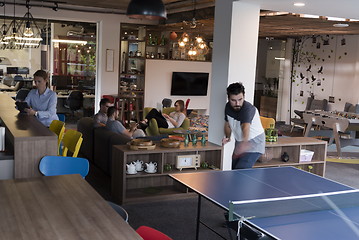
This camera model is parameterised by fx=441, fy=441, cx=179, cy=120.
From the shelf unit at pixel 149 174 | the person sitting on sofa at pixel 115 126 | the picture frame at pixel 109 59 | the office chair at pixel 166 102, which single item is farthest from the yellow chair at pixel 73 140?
the office chair at pixel 166 102

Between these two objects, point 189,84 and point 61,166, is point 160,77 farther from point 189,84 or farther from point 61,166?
point 61,166

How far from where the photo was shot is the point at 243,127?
495 cm

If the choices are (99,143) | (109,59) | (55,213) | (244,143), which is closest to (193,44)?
(109,59)

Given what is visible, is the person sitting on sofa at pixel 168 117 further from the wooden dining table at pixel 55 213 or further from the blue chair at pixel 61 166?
the wooden dining table at pixel 55 213

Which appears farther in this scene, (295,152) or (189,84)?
(189,84)

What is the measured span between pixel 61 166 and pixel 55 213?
1.32 metres

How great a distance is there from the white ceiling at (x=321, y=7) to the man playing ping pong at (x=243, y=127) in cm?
176

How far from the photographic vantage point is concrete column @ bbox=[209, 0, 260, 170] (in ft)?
19.8

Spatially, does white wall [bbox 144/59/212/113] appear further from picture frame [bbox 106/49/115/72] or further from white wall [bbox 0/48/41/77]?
white wall [bbox 0/48/41/77]

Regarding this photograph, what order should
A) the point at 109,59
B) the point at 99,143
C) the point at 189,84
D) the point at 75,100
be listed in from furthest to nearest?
1. the point at 189,84
2. the point at 75,100
3. the point at 109,59
4. the point at 99,143

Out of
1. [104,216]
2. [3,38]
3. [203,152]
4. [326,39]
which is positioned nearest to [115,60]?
[3,38]

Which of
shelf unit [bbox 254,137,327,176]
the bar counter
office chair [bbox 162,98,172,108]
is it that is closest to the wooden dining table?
the bar counter

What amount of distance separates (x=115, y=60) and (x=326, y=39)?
23.7 ft

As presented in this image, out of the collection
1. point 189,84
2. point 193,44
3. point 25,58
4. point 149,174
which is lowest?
point 149,174
